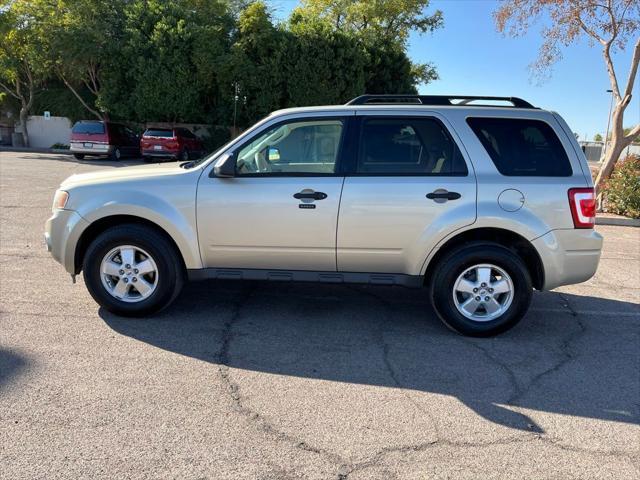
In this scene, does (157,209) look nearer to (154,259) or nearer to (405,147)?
(154,259)

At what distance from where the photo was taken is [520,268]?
175 inches

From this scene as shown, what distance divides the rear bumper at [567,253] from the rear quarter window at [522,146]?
21.2 inches

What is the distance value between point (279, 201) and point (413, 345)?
66.5 inches

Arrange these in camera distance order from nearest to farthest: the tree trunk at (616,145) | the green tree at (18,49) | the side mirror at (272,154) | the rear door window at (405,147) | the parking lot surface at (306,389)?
1. the parking lot surface at (306,389)
2. the rear door window at (405,147)
3. the side mirror at (272,154)
4. the tree trunk at (616,145)
5. the green tree at (18,49)

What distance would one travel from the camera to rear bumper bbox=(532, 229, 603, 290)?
174 inches

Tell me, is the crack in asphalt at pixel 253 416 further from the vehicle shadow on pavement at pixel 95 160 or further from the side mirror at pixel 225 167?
the vehicle shadow on pavement at pixel 95 160

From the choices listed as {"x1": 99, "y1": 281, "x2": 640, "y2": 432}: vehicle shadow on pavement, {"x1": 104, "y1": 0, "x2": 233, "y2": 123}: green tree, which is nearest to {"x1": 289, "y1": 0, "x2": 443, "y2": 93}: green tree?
{"x1": 104, "y1": 0, "x2": 233, "y2": 123}: green tree

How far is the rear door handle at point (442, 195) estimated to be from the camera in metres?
4.39

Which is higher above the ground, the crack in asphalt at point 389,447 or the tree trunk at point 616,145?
the tree trunk at point 616,145

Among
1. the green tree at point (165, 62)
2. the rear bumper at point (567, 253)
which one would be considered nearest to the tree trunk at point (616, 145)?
the rear bumper at point (567, 253)

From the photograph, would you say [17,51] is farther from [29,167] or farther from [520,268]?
[520,268]

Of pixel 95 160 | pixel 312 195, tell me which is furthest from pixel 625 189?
pixel 95 160

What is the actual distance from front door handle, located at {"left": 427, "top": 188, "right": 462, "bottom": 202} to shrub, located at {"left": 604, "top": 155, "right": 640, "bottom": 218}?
979 centimetres

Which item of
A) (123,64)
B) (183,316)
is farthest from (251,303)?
(123,64)
